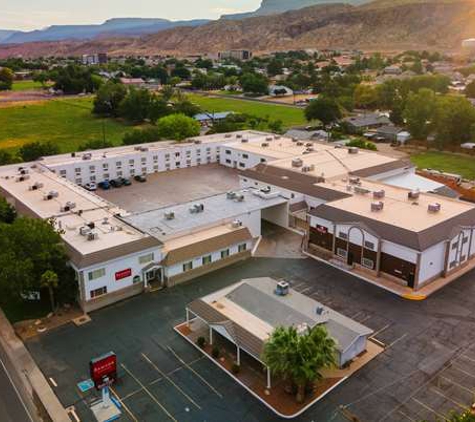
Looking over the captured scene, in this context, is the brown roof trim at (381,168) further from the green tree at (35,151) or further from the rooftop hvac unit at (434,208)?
the green tree at (35,151)

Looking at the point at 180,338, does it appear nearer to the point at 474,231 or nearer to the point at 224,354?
the point at 224,354

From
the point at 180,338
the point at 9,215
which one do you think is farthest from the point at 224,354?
the point at 9,215

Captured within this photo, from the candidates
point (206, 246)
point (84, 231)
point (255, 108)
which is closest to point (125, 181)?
point (84, 231)

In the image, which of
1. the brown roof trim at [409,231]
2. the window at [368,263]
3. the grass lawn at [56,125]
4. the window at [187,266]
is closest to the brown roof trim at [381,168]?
the brown roof trim at [409,231]

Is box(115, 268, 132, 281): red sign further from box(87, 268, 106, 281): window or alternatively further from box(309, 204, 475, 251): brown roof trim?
box(309, 204, 475, 251): brown roof trim

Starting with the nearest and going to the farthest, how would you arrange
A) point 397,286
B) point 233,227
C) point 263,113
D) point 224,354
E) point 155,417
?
point 155,417, point 224,354, point 397,286, point 233,227, point 263,113

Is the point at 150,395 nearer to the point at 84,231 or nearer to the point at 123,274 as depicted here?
the point at 123,274
